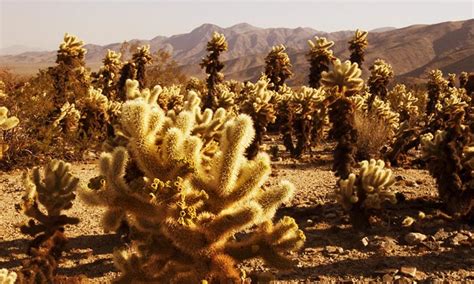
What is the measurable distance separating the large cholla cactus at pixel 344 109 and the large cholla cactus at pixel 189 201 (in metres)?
6.46

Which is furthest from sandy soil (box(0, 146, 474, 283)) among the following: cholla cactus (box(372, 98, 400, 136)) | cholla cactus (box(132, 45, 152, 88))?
cholla cactus (box(132, 45, 152, 88))

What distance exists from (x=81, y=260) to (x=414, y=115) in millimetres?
18036

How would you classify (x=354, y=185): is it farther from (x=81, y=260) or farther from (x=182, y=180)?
(x=182, y=180)

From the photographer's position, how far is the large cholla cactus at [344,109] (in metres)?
9.12

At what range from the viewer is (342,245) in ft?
23.6

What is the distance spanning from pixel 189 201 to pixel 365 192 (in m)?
5.71

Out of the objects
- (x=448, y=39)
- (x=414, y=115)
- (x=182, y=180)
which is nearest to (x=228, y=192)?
(x=182, y=180)

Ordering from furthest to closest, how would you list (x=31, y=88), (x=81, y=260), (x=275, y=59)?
(x=275, y=59)
(x=31, y=88)
(x=81, y=260)

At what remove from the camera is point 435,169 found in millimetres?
8406

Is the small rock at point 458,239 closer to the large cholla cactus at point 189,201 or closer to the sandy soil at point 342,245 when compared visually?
the sandy soil at point 342,245

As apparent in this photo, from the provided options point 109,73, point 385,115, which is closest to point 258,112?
point 385,115

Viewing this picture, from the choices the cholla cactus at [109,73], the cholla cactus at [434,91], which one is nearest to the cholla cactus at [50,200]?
the cholla cactus at [109,73]

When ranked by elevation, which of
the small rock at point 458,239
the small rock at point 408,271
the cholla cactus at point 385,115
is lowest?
the small rock at point 458,239

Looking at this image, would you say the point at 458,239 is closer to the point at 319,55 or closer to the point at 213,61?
the point at 319,55
